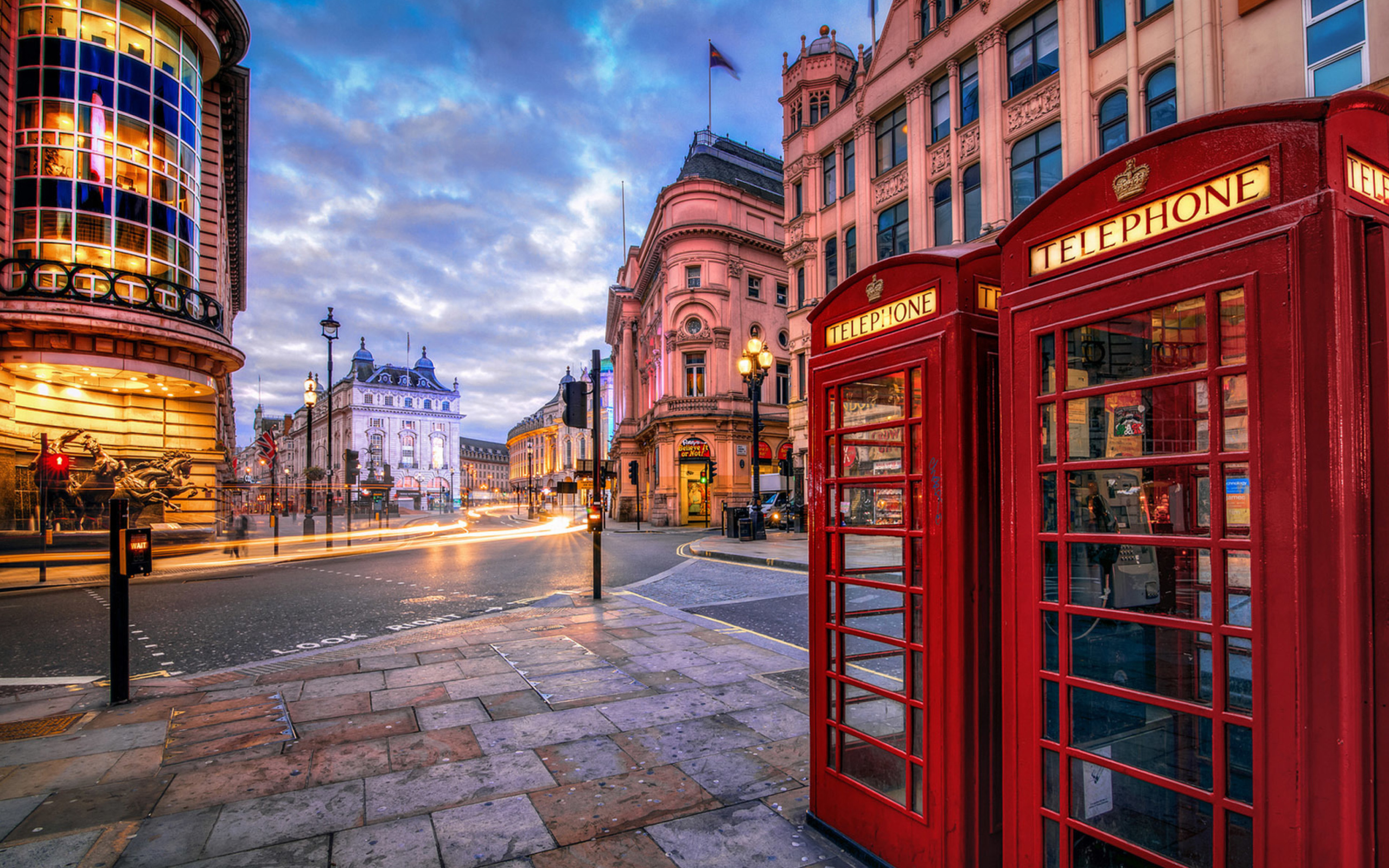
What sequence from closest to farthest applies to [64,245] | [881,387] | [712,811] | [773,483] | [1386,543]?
[1386,543] < [881,387] < [712,811] < [64,245] < [773,483]

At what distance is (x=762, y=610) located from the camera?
31.7 ft

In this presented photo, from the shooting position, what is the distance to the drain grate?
4.50 meters

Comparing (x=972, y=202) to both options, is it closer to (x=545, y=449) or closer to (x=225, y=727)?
(x=225, y=727)

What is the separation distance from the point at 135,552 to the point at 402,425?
385ft

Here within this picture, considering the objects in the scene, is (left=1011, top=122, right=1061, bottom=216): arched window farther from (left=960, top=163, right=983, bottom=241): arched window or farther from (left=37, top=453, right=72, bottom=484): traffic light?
(left=37, top=453, right=72, bottom=484): traffic light

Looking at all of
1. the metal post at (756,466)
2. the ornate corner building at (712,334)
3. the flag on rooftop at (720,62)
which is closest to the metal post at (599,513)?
the metal post at (756,466)

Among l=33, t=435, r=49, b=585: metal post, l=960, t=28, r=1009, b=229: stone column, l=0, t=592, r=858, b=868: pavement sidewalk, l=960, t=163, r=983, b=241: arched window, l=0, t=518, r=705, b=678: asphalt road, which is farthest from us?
l=960, t=163, r=983, b=241: arched window

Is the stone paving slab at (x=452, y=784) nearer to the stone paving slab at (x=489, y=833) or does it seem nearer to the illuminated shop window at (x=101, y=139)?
the stone paving slab at (x=489, y=833)

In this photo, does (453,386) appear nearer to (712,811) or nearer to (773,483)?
(773,483)

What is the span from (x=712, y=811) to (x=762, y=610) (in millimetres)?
6205

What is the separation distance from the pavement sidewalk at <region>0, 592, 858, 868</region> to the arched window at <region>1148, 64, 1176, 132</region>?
55.0 ft

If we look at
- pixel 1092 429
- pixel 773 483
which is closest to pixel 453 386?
pixel 773 483

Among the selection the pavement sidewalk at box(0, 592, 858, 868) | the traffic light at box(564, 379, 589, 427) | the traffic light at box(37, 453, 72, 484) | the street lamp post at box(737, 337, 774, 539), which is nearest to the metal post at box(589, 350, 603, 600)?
the traffic light at box(564, 379, 589, 427)

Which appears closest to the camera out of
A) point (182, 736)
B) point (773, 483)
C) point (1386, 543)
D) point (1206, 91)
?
point (1386, 543)
